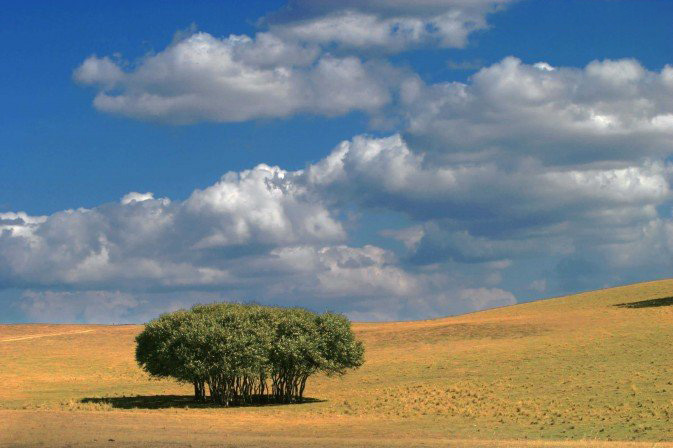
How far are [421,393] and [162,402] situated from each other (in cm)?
2282

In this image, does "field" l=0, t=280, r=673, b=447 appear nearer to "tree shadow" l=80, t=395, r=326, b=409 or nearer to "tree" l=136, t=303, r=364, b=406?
"tree shadow" l=80, t=395, r=326, b=409

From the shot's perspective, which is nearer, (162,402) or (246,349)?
(246,349)

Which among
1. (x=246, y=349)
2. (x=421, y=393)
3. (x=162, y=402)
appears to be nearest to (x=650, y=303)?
(x=421, y=393)

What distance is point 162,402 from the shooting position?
73.2m

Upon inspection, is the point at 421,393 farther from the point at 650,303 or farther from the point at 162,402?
the point at 650,303

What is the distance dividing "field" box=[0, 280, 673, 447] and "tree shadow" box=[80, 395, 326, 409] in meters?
0.28

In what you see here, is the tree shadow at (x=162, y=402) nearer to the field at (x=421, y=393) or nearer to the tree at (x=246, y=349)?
the field at (x=421, y=393)

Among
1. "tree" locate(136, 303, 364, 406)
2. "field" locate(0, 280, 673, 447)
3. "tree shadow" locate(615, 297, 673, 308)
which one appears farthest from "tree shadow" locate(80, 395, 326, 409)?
"tree shadow" locate(615, 297, 673, 308)

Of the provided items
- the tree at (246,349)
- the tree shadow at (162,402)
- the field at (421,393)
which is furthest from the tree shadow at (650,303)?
the tree shadow at (162,402)

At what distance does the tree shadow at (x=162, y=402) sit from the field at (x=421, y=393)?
28 cm

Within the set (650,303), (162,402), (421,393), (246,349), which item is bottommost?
(421,393)

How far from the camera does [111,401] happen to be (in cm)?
7300

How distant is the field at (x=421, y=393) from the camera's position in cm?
4734

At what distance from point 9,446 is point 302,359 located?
36.5 metres
